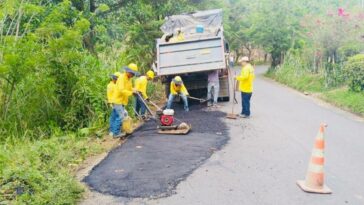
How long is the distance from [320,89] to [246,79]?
8239 mm

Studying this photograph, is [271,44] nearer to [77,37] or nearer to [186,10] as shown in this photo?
[186,10]

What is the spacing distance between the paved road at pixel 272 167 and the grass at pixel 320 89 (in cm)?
262

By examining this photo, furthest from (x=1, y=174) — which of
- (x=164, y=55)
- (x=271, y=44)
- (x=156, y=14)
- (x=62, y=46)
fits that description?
(x=271, y=44)

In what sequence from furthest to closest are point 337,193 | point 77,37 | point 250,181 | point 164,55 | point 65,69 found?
point 164,55 → point 65,69 → point 77,37 → point 250,181 → point 337,193

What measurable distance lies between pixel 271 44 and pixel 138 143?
67.9ft

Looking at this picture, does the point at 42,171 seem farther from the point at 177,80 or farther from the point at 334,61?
the point at 334,61

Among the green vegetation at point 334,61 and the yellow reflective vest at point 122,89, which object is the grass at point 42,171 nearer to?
the yellow reflective vest at point 122,89

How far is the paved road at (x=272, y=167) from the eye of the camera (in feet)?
17.2

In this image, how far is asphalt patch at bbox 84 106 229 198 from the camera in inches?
221

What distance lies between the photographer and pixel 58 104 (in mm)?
9578

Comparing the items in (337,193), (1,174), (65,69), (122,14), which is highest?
(122,14)

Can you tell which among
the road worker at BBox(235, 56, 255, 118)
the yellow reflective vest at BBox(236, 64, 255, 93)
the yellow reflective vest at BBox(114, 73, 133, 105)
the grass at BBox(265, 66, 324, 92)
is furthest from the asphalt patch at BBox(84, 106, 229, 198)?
the grass at BBox(265, 66, 324, 92)

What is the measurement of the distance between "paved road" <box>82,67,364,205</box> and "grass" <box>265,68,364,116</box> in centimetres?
262

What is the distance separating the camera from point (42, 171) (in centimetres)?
571
